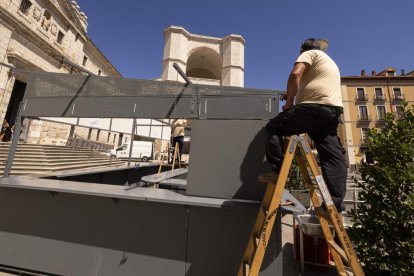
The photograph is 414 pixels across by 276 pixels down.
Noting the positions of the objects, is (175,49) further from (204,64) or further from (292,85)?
(292,85)

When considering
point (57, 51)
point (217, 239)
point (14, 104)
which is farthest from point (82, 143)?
point (217, 239)

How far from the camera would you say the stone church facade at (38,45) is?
16609 millimetres

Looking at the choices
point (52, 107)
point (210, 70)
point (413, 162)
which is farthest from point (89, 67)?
point (413, 162)

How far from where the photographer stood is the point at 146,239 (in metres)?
3.25

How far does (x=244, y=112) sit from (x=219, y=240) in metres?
2.07

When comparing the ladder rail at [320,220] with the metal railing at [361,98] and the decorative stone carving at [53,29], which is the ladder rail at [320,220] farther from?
the metal railing at [361,98]

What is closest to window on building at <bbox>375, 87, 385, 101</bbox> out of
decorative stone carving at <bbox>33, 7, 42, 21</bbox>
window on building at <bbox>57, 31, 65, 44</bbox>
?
window on building at <bbox>57, 31, 65, 44</bbox>

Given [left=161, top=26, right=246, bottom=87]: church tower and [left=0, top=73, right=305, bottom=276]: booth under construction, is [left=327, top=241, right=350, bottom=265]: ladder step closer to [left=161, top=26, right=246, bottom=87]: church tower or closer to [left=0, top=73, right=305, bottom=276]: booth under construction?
[left=0, top=73, right=305, bottom=276]: booth under construction

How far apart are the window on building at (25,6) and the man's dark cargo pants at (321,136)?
25.3 meters

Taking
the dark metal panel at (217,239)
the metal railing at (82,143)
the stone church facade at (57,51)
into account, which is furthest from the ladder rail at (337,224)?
the metal railing at (82,143)

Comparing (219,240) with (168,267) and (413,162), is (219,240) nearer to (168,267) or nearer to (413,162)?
(168,267)

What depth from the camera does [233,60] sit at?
36406 mm

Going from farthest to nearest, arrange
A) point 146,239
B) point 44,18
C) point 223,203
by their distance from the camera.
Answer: point 44,18 < point 146,239 < point 223,203

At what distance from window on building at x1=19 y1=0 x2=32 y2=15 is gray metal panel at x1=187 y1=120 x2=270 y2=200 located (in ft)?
79.4
